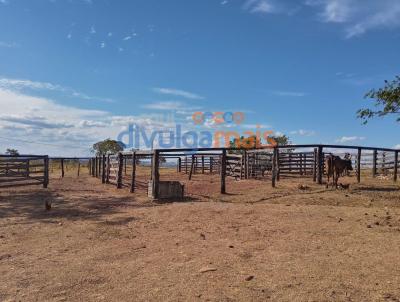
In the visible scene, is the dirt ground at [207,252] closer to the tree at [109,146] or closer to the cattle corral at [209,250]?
the cattle corral at [209,250]

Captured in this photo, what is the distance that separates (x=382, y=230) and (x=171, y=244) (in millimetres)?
4245

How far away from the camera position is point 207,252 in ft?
22.5

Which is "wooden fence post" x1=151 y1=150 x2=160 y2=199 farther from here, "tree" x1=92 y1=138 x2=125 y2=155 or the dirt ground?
"tree" x1=92 y1=138 x2=125 y2=155

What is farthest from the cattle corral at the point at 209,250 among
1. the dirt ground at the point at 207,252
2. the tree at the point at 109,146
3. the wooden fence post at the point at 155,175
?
the tree at the point at 109,146

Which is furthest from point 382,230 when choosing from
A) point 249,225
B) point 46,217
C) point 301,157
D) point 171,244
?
point 301,157

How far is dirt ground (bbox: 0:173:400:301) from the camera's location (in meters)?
5.09

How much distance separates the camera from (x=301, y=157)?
25.9 metres

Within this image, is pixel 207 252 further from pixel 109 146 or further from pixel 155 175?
pixel 109 146

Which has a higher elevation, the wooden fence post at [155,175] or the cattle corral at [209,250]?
the wooden fence post at [155,175]

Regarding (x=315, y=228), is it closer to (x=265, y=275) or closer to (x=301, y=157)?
(x=265, y=275)

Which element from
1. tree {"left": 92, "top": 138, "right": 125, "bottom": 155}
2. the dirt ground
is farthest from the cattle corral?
tree {"left": 92, "top": 138, "right": 125, "bottom": 155}

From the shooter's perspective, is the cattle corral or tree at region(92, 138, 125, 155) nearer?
the cattle corral

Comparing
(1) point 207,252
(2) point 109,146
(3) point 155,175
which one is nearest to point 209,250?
(1) point 207,252

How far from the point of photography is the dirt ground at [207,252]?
16.7 feet
